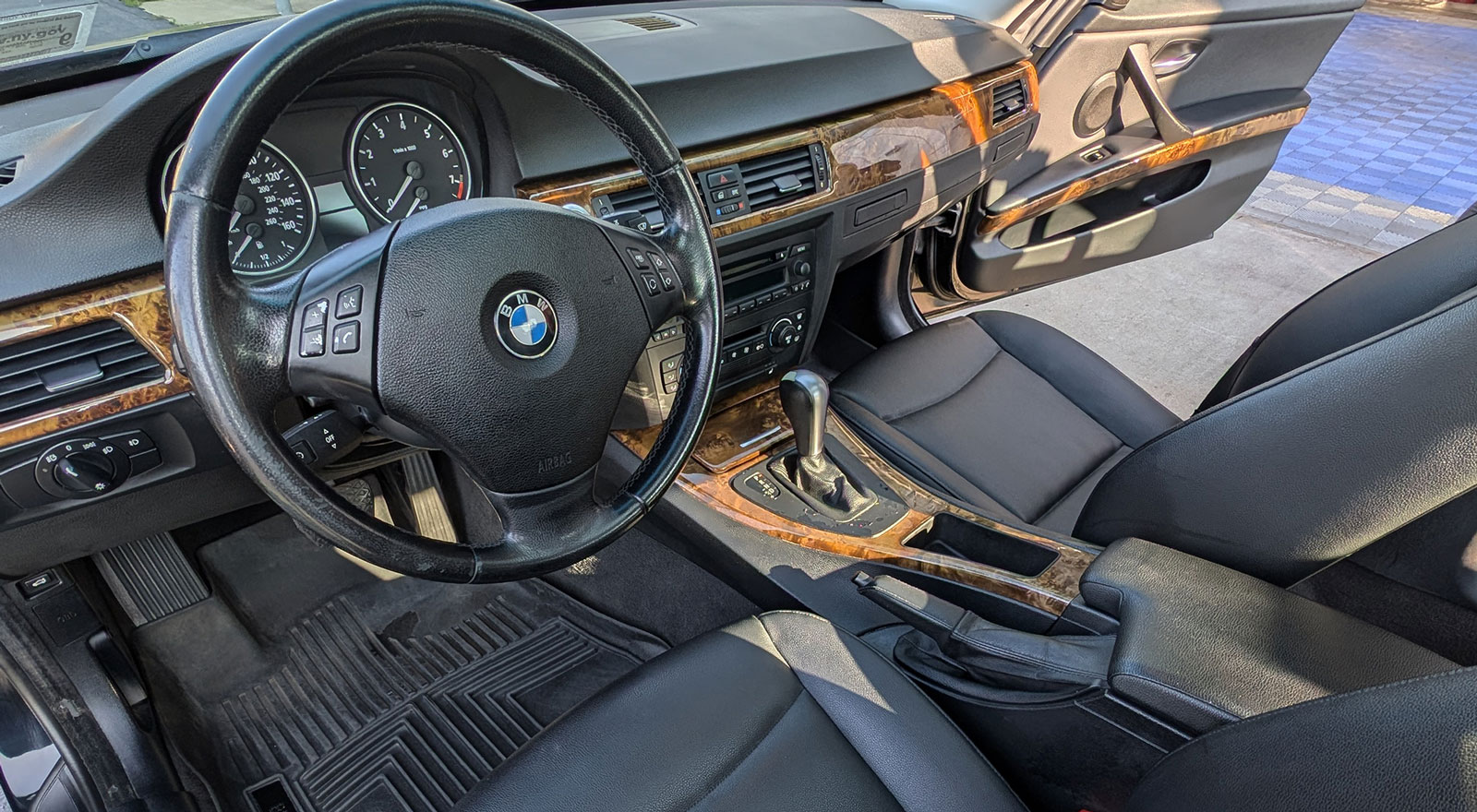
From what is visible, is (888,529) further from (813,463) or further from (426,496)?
(426,496)

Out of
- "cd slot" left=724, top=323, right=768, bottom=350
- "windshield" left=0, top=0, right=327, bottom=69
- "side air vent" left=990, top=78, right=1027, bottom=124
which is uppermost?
"windshield" left=0, top=0, right=327, bottom=69

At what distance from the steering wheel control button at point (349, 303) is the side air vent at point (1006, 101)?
1342 millimetres

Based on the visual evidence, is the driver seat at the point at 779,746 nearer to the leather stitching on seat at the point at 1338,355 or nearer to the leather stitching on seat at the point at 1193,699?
the leather stitching on seat at the point at 1193,699

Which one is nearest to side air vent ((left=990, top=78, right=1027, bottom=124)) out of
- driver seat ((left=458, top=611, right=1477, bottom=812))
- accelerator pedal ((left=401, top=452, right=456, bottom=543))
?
→ driver seat ((left=458, top=611, right=1477, bottom=812))

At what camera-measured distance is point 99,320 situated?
38.0 inches

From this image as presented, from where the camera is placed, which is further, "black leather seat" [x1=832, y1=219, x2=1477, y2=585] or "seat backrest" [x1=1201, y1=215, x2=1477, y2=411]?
"seat backrest" [x1=1201, y1=215, x2=1477, y2=411]

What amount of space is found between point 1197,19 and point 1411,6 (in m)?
8.14

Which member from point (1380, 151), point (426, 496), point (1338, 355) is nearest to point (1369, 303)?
point (1338, 355)

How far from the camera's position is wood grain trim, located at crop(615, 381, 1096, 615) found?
46.9 inches

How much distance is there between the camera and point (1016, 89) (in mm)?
1885

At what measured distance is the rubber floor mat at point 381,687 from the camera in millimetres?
1437

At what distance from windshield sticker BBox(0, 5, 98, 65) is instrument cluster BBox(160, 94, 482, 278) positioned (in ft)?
1.10

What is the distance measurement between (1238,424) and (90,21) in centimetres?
144

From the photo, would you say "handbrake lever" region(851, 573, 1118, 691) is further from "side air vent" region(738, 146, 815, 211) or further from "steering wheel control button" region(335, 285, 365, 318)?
"steering wheel control button" region(335, 285, 365, 318)
